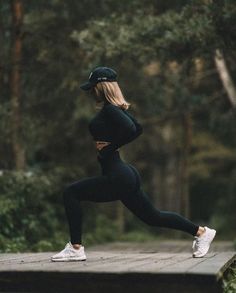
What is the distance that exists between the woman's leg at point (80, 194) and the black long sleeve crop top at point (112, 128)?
0.30 meters

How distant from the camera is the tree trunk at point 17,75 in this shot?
56.9 feet

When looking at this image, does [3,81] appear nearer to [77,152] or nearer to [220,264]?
[77,152]

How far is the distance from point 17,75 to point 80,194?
10798mm

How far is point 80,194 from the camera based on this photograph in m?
7.42

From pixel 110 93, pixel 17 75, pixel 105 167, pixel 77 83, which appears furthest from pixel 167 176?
pixel 110 93

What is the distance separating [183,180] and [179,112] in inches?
182

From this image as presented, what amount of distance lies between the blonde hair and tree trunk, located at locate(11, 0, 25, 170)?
10.1m

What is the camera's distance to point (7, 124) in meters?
17.0

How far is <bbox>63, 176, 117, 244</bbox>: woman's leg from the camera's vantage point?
739 cm

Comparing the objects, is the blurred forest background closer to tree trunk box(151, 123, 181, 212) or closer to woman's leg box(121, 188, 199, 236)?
tree trunk box(151, 123, 181, 212)

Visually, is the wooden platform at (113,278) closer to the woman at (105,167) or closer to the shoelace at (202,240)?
the woman at (105,167)

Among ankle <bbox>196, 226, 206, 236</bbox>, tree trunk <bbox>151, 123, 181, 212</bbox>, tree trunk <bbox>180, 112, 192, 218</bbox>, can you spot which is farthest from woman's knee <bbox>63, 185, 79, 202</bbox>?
tree trunk <bbox>151, 123, 181, 212</bbox>

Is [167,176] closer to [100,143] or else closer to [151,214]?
[151,214]

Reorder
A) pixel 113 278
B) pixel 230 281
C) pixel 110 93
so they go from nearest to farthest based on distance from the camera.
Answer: pixel 113 278 < pixel 230 281 < pixel 110 93
